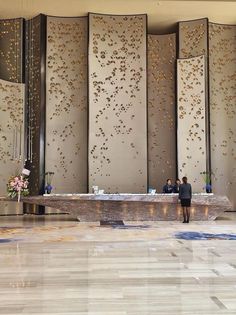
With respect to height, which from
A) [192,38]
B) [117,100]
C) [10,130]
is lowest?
[10,130]

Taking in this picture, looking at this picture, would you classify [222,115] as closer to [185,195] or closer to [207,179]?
[207,179]

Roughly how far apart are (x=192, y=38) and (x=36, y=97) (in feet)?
16.9

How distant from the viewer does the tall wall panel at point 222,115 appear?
45.9ft

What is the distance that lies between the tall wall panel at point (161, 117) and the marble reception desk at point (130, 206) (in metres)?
2.95

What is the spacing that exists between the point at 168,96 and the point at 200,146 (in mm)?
1948

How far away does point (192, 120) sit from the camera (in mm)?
13461

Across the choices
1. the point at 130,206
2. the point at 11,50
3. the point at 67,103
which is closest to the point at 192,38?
the point at 67,103

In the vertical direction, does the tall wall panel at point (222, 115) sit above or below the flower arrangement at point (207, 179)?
above

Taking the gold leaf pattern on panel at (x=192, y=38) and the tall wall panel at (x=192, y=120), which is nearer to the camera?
the tall wall panel at (x=192, y=120)

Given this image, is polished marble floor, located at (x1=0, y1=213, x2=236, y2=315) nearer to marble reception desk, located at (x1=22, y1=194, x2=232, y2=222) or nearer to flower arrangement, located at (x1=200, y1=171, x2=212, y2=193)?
marble reception desk, located at (x1=22, y1=194, x2=232, y2=222)

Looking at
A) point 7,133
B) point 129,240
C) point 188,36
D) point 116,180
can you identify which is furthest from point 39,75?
point 129,240

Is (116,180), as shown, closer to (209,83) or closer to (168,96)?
(168,96)

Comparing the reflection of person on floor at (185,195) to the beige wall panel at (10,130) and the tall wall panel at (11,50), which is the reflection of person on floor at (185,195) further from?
the tall wall panel at (11,50)

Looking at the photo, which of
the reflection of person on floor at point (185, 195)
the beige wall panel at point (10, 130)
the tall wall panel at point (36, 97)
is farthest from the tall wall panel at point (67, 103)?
the reflection of person on floor at point (185, 195)
